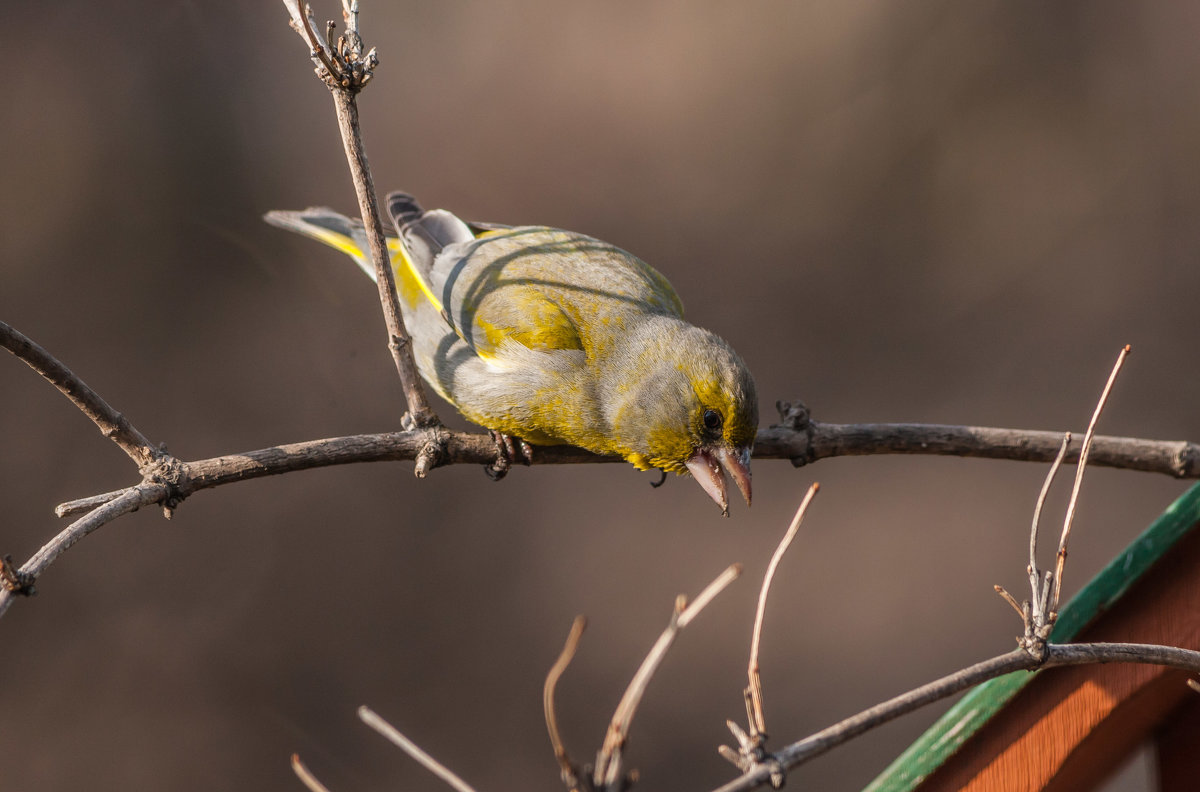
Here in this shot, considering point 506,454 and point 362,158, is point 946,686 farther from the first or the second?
point 506,454

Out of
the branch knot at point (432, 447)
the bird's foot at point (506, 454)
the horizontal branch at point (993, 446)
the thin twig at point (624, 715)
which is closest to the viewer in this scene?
the thin twig at point (624, 715)

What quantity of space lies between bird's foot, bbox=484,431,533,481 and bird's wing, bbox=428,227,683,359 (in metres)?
0.30

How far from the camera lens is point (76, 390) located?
2035mm

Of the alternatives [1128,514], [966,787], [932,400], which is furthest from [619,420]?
[1128,514]

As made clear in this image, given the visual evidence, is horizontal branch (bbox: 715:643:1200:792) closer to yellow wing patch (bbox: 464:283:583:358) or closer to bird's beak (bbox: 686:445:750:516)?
bird's beak (bbox: 686:445:750:516)

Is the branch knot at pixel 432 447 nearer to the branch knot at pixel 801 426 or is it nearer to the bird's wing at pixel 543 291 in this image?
the bird's wing at pixel 543 291

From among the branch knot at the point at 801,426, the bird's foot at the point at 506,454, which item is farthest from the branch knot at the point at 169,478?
the branch knot at the point at 801,426

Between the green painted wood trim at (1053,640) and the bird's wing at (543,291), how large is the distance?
62.4 inches

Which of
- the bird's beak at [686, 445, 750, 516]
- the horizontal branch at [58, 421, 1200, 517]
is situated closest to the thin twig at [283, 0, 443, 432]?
the horizontal branch at [58, 421, 1200, 517]

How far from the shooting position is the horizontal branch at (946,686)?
1276 mm

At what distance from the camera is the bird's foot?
3045 mm

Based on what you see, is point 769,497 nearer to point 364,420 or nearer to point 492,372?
point 364,420

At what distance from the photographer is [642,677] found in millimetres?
1186

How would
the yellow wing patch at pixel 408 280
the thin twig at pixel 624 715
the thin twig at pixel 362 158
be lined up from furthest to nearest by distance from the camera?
1. the yellow wing patch at pixel 408 280
2. the thin twig at pixel 362 158
3. the thin twig at pixel 624 715
